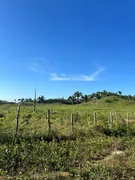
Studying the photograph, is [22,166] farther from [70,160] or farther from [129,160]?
[129,160]

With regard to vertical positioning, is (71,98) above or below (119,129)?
above

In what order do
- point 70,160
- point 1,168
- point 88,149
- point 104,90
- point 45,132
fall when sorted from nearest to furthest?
1. point 1,168
2. point 70,160
3. point 88,149
4. point 45,132
5. point 104,90

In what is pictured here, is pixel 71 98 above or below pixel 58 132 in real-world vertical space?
above

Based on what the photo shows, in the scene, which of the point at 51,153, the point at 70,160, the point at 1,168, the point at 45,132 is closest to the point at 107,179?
the point at 70,160

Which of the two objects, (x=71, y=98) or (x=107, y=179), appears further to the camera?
(x=71, y=98)

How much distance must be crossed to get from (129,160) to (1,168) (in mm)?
4611

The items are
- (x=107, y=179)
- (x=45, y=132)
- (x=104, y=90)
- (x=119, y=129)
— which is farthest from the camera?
(x=104, y=90)

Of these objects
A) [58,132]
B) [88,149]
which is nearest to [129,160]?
[88,149]

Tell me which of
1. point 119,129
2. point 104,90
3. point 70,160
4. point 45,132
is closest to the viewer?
point 70,160

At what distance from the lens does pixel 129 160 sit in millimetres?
8211

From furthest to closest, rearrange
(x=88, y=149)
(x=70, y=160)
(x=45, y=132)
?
(x=45, y=132)
(x=88, y=149)
(x=70, y=160)

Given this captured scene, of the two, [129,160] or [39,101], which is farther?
[39,101]

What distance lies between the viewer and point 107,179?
608 centimetres

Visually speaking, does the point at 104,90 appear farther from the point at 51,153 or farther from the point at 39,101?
the point at 51,153
